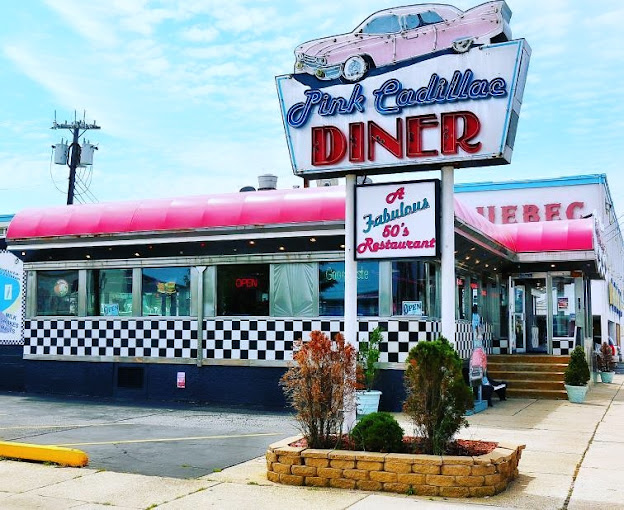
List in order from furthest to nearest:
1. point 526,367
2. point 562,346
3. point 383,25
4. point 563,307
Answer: point 563,307
point 562,346
point 526,367
point 383,25

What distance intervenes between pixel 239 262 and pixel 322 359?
23.6 ft

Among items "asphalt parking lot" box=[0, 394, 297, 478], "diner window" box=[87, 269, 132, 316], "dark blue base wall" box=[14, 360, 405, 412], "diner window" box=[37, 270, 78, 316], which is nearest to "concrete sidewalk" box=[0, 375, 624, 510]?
"asphalt parking lot" box=[0, 394, 297, 478]

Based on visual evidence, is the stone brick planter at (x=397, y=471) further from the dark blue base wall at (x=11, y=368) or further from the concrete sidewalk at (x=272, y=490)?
the dark blue base wall at (x=11, y=368)

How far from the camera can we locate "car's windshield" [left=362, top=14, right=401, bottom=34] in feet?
31.1

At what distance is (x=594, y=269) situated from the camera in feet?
64.2

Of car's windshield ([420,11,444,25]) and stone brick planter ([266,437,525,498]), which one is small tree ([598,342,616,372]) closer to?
stone brick planter ([266,437,525,498])

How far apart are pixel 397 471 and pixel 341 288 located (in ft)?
23.5

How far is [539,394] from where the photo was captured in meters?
16.8

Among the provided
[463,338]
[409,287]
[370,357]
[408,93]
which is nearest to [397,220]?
[408,93]

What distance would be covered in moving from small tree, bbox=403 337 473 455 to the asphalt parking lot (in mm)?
2397

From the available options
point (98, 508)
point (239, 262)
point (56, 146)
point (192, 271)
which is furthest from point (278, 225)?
point (56, 146)

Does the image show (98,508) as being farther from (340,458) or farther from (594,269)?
(594,269)

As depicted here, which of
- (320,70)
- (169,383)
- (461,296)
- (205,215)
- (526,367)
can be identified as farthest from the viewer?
(526,367)

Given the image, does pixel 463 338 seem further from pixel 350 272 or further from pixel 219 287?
pixel 350 272
